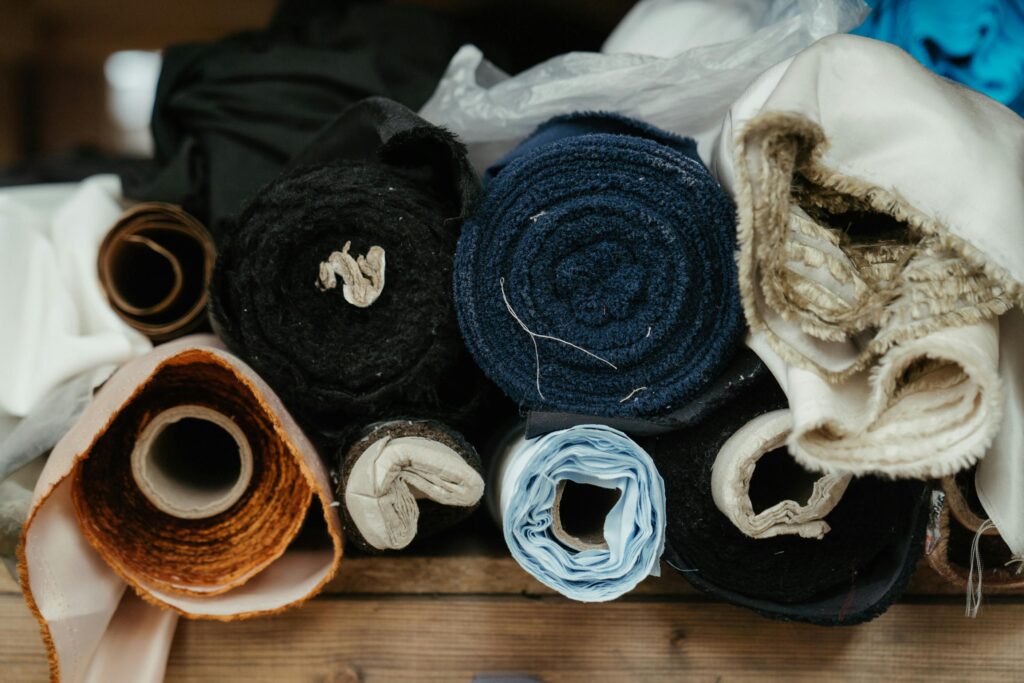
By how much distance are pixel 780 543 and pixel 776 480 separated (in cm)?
5

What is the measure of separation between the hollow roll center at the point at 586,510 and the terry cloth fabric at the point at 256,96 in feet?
1.34

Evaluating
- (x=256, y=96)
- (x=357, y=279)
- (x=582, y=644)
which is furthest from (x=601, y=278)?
(x=256, y=96)

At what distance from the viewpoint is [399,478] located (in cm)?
53

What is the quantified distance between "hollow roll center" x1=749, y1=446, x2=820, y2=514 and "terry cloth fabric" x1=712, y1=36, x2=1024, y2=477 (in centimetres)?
12

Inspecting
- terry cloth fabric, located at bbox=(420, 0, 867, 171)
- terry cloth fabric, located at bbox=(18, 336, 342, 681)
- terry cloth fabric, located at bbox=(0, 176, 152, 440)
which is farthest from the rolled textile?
terry cloth fabric, located at bbox=(420, 0, 867, 171)

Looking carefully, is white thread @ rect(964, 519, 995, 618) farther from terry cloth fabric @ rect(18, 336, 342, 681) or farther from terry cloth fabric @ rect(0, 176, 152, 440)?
terry cloth fabric @ rect(0, 176, 152, 440)

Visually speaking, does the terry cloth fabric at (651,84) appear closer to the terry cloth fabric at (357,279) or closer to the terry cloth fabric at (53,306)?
the terry cloth fabric at (357,279)

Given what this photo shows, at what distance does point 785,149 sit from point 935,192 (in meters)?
0.10

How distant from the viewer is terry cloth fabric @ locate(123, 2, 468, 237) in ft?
2.48

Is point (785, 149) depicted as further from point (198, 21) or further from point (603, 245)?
point (198, 21)

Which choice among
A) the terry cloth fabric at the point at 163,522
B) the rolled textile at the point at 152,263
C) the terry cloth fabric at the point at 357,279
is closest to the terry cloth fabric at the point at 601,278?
the terry cloth fabric at the point at 357,279

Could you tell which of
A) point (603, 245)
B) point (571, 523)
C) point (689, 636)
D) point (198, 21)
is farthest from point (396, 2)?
point (689, 636)

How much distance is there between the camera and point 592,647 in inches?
25.1

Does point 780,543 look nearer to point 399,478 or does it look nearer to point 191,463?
point 399,478
